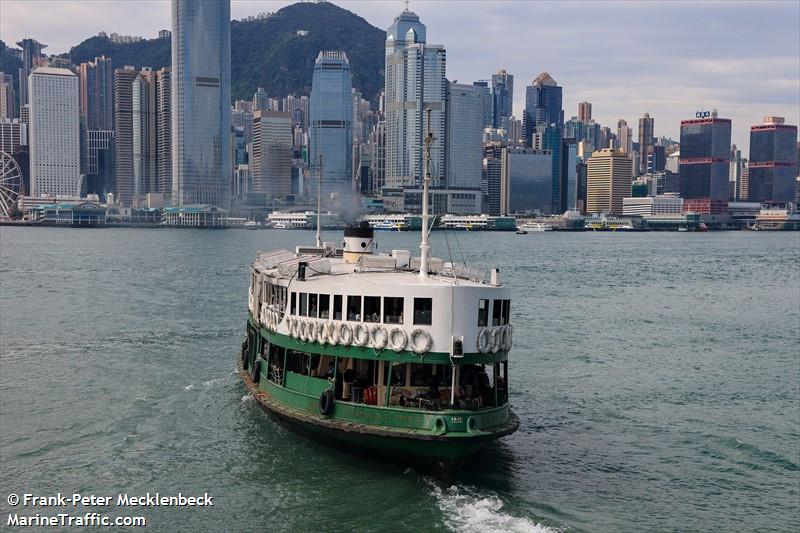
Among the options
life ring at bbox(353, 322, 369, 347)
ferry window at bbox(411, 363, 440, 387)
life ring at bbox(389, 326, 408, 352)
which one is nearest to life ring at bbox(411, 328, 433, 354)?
life ring at bbox(389, 326, 408, 352)

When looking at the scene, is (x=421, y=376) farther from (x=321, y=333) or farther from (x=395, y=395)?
(x=321, y=333)

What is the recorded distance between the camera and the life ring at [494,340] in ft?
68.3

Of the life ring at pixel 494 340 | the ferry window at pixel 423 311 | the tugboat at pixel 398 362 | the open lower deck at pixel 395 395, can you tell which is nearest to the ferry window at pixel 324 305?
the tugboat at pixel 398 362

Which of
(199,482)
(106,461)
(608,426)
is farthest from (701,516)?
(106,461)

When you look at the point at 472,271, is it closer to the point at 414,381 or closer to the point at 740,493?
the point at 414,381

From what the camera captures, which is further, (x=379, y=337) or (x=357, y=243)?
(x=357, y=243)

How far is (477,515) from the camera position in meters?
19.2

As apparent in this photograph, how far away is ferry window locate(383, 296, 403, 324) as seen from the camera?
20.6 metres

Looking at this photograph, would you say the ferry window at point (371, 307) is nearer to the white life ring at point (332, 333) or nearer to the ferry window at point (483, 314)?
the white life ring at point (332, 333)

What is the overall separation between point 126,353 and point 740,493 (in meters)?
25.6

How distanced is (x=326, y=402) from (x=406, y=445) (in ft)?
8.07

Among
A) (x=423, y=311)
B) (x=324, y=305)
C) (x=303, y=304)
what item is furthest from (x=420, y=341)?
(x=303, y=304)

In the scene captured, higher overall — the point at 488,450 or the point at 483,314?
the point at 483,314

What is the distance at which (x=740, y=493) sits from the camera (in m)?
22.0
